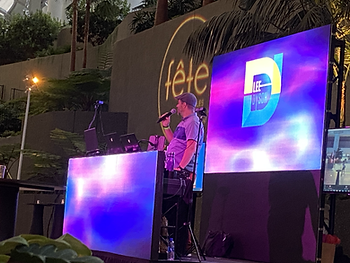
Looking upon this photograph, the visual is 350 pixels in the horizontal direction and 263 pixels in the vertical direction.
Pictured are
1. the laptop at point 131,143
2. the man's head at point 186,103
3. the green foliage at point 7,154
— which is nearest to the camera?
the laptop at point 131,143

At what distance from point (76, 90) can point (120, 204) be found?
28.0 ft

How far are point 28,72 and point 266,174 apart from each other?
14032mm

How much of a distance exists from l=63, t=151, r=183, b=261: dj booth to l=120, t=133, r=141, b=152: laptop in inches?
4.2

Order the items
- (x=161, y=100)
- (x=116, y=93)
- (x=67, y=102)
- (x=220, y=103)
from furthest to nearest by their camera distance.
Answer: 1. (x=67, y=102)
2. (x=116, y=93)
3. (x=161, y=100)
4. (x=220, y=103)

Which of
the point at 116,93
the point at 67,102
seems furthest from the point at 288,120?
the point at 67,102

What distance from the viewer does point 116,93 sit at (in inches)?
428

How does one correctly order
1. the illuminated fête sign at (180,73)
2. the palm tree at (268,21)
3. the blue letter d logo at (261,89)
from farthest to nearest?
the illuminated fête sign at (180,73)
the palm tree at (268,21)
the blue letter d logo at (261,89)

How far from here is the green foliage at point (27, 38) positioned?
2314 cm

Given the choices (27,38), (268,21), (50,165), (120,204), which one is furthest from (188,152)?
(27,38)

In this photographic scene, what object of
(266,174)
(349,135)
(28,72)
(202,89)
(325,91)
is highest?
(28,72)

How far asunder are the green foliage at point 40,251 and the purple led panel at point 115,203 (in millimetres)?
3844

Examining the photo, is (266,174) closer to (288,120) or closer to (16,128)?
(288,120)

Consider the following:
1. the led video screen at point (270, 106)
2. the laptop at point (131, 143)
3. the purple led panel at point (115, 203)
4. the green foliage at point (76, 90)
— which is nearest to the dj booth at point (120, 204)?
the purple led panel at point (115, 203)

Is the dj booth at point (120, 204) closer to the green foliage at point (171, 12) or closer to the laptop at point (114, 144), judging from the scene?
the laptop at point (114, 144)
